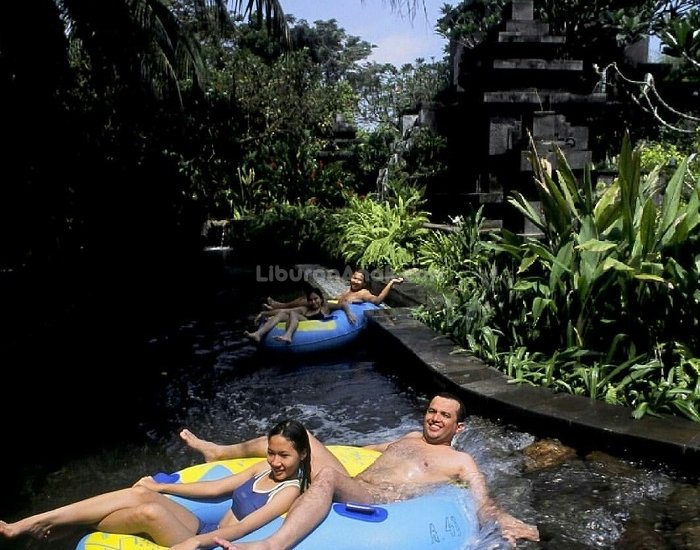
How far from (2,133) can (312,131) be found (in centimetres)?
937

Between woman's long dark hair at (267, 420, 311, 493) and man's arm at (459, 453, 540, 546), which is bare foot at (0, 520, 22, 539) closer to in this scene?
woman's long dark hair at (267, 420, 311, 493)

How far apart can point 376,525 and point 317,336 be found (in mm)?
4563

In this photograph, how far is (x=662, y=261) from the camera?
513 centimetres

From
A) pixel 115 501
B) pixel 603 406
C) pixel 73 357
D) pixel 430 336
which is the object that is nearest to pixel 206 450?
pixel 115 501

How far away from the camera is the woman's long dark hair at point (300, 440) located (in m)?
3.34

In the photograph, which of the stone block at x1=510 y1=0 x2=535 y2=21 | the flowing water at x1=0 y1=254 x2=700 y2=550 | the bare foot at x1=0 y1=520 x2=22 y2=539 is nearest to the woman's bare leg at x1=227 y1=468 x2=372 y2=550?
the flowing water at x1=0 y1=254 x2=700 y2=550

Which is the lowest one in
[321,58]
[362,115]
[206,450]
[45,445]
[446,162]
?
[45,445]

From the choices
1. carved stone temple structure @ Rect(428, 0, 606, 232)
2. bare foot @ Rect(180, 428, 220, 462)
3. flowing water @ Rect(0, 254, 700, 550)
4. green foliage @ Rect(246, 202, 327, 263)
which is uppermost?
carved stone temple structure @ Rect(428, 0, 606, 232)

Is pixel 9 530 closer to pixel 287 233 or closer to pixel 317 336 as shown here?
pixel 317 336

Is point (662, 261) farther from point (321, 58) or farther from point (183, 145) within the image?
point (321, 58)

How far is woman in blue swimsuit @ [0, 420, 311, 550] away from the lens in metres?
3.07

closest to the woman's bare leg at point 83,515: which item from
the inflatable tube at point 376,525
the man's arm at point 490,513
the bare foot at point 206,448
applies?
the inflatable tube at point 376,525

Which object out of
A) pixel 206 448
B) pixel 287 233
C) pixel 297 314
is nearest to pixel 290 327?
pixel 297 314

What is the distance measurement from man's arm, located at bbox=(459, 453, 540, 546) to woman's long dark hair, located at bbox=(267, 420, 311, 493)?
2.85ft
